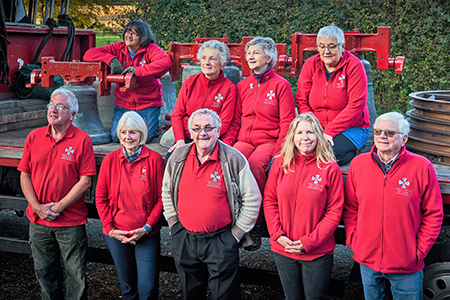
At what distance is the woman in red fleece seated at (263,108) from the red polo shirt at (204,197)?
45cm

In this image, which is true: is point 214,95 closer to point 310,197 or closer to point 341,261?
point 310,197

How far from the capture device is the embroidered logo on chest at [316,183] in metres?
3.01

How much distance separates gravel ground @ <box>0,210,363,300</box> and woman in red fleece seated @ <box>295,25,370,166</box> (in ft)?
3.32

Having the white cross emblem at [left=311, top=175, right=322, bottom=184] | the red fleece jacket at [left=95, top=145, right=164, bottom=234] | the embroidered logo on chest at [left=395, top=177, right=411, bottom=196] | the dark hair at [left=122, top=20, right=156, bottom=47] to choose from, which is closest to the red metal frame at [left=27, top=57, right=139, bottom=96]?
the dark hair at [left=122, top=20, right=156, bottom=47]

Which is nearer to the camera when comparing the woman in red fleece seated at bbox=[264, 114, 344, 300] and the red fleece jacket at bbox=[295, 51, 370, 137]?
the woman in red fleece seated at bbox=[264, 114, 344, 300]

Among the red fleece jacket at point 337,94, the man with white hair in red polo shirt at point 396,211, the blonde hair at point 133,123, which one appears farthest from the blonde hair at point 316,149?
the blonde hair at point 133,123

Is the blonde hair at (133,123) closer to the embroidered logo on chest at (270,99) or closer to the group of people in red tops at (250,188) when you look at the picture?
the group of people in red tops at (250,188)

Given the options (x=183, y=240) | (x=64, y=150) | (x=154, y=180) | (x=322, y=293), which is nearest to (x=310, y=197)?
(x=322, y=293)

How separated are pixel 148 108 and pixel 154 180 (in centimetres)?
131

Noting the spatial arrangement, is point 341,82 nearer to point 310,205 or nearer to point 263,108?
point 263,108

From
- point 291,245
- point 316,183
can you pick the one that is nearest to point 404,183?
point 316,183

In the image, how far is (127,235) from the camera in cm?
344

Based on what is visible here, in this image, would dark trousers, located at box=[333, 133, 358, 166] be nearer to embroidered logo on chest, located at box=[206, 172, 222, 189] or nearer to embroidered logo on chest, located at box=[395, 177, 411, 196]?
embroidered logo on chest, located at box=[395, 177, 411, 196]

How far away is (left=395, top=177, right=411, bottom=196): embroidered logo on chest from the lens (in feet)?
9.44
